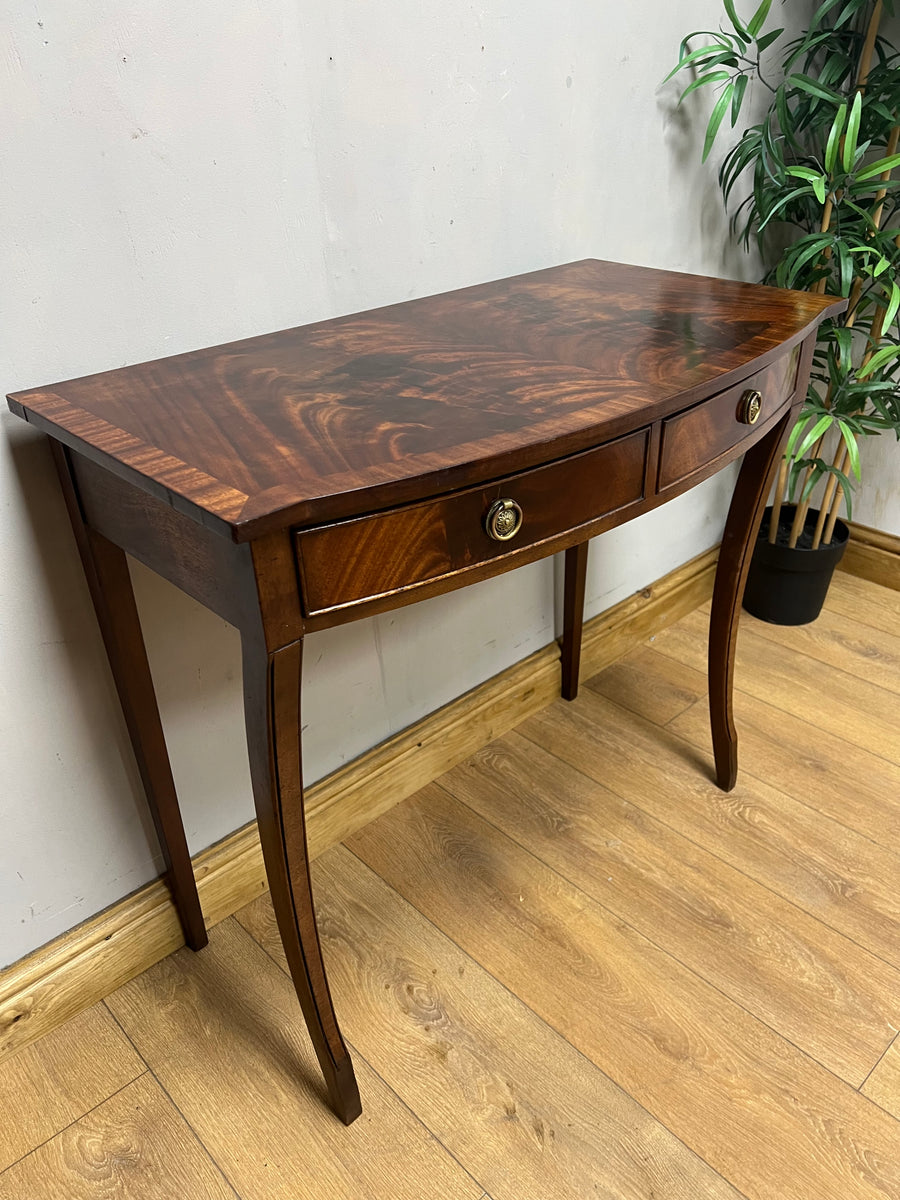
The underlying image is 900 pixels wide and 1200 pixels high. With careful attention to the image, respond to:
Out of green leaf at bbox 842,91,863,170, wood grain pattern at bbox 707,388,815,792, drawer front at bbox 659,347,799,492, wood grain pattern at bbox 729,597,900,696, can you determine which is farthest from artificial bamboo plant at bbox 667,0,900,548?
drawer front at bbox 659,347,799,492

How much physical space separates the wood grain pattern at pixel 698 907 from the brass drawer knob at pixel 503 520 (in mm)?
763

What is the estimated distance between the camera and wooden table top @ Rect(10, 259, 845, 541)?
0.75 meters

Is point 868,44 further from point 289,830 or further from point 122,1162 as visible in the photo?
point 122,1162

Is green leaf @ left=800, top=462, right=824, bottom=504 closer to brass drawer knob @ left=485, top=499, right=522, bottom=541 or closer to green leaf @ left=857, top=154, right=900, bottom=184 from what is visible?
green leaf @ left=857, top=154, right=900, bottom=184

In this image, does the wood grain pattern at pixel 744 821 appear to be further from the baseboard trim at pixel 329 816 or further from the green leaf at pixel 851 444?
the green leaf at pixel 851 444

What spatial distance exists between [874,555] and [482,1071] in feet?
5.05

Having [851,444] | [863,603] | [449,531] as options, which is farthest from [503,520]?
[863,603]

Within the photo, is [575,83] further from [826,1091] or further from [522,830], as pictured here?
[826,1091]

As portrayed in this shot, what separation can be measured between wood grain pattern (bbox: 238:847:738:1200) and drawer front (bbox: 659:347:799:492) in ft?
2.40

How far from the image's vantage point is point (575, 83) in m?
1.36

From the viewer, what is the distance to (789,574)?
1967mm

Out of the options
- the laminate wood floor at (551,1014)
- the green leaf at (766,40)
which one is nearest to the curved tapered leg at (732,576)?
the laminate wood floor at (551,1014)

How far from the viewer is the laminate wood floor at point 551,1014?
1053 millimetres

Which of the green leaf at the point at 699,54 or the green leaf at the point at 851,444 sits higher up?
the green leaf at the point at 699,54
